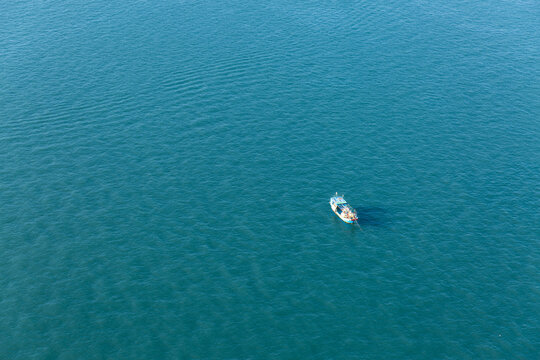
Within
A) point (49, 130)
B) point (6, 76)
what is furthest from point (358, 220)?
point (6, 76)

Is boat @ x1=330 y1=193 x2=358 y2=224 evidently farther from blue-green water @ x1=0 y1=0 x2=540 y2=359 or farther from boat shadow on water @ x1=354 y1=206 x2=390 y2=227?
boat shadow on water @ x1=354 y1=206 x2=390 y2=227

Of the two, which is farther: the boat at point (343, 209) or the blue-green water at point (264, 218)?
the boat at point (343, 209)

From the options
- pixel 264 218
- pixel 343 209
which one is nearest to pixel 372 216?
pixel 343 209

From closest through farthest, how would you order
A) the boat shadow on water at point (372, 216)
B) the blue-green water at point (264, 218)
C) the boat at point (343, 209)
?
the blue-green water at point (264, 218) < the boat at point (343, 209) < the boat shadow on water at point (372, 216)

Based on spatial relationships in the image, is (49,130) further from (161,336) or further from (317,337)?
(317,337)

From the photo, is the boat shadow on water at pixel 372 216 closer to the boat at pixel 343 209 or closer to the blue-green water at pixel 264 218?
the blue-green water at pixel 264 218

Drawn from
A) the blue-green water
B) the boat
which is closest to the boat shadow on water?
the blue-green water

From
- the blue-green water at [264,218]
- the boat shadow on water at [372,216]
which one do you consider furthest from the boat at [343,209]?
the boat shadow on water at [372,216]
